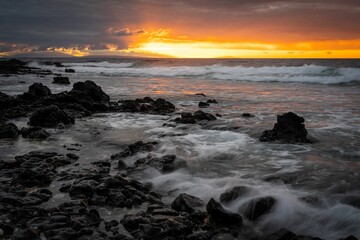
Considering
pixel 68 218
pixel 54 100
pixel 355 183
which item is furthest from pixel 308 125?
pixel 54 100

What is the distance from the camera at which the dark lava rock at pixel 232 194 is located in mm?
5516

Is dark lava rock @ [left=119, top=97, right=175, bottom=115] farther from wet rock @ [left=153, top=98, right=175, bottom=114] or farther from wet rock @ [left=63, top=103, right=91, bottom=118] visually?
wet rock @ [left=63, top=103, right=91, bottom=118]

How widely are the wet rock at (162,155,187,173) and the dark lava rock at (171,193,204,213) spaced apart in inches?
64.2

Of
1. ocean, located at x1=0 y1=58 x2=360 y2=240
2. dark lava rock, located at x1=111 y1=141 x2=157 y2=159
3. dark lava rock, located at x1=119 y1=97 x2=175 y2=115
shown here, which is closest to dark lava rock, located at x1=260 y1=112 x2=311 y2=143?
ocean, located at x1=0 y1=58 x2=360 y2=240

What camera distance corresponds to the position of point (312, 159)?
776cm

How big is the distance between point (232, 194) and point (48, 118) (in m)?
7.77

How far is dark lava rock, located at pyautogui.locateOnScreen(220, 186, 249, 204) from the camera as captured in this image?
5.52 meters

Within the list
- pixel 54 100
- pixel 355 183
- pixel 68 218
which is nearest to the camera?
pixel 68 218

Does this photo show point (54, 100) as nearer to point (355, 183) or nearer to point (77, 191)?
point (77, 191)

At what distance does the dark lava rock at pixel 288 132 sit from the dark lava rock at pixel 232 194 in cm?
403

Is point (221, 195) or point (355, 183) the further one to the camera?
point (355, 183)

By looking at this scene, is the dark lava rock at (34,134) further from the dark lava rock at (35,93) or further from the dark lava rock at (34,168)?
the dark lava rock at (35,93)

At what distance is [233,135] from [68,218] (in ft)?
21.2

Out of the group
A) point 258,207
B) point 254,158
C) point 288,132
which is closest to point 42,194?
point 258,207
